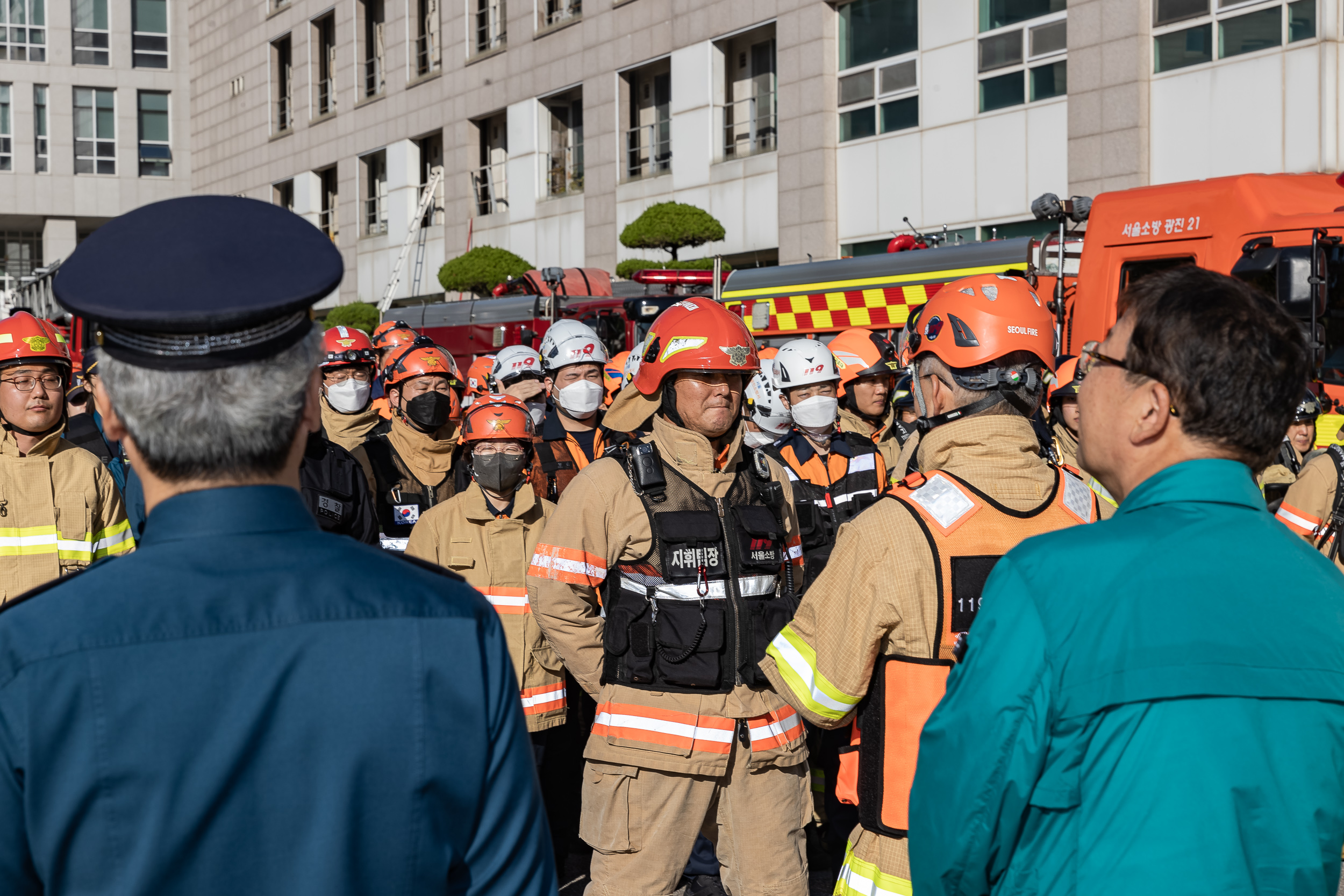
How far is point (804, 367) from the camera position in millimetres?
8133

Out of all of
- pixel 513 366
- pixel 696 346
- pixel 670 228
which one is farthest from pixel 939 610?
pixel 670 228

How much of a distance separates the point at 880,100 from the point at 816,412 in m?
16.5

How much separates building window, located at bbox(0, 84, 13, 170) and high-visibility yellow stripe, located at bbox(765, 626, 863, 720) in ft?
194

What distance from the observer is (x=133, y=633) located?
5.07 feet

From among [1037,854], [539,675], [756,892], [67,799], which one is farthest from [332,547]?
[539,675]

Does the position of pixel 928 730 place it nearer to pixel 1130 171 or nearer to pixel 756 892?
pixel 756 892

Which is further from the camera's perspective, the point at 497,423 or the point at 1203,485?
the point at 497,423

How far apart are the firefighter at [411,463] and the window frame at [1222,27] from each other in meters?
13.9

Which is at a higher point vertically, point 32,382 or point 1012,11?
point 1012,11

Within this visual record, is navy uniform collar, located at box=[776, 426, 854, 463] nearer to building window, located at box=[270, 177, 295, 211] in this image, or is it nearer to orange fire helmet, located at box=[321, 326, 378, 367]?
orange fire helmet, located at box=[321, 326, 378, 367]

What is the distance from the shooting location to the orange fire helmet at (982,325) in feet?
11.4

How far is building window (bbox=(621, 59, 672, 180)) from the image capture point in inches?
1121

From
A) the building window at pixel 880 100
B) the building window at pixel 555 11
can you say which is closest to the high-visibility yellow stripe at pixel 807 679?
the building window at pixel 880 100

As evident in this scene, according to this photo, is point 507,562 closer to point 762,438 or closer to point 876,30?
point 762,438
